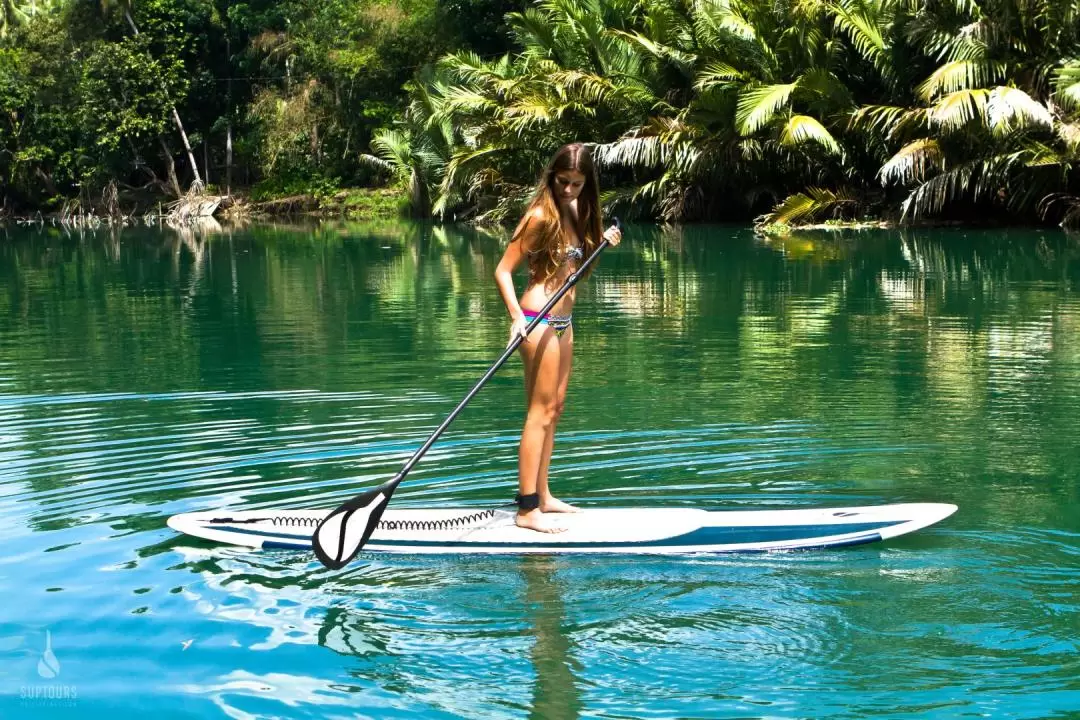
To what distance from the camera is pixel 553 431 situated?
5.36 meters

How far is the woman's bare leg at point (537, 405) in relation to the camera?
5281mm

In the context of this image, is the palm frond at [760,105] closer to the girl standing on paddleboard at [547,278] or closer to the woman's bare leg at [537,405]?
the girl standing on paddleboard at [547,278]

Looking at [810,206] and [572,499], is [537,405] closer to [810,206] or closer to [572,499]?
[572,499]

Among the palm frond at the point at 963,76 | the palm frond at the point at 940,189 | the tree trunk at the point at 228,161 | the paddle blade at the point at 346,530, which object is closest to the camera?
the paddle blade at the point at 346,530

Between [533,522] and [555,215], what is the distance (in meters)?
1.30

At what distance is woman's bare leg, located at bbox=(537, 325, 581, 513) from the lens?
5.36m

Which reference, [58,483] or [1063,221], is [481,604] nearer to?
[58,483]

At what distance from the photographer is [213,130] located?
48.7 metres

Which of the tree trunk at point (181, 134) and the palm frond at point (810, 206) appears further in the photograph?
the tree trunk at point (181, 134)

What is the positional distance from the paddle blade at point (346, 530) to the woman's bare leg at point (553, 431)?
755mm

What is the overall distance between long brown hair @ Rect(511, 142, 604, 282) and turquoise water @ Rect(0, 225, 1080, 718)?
126 centimetres

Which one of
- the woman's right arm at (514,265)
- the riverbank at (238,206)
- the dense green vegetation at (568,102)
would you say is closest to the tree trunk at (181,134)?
the dense green vegetation at (568,102)

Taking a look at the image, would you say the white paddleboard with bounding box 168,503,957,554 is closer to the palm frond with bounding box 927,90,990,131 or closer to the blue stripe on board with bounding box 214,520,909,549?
the blue stripe on board with bounding box 214,520,909,549

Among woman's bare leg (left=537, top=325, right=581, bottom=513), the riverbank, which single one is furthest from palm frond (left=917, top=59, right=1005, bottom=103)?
the riverbank
